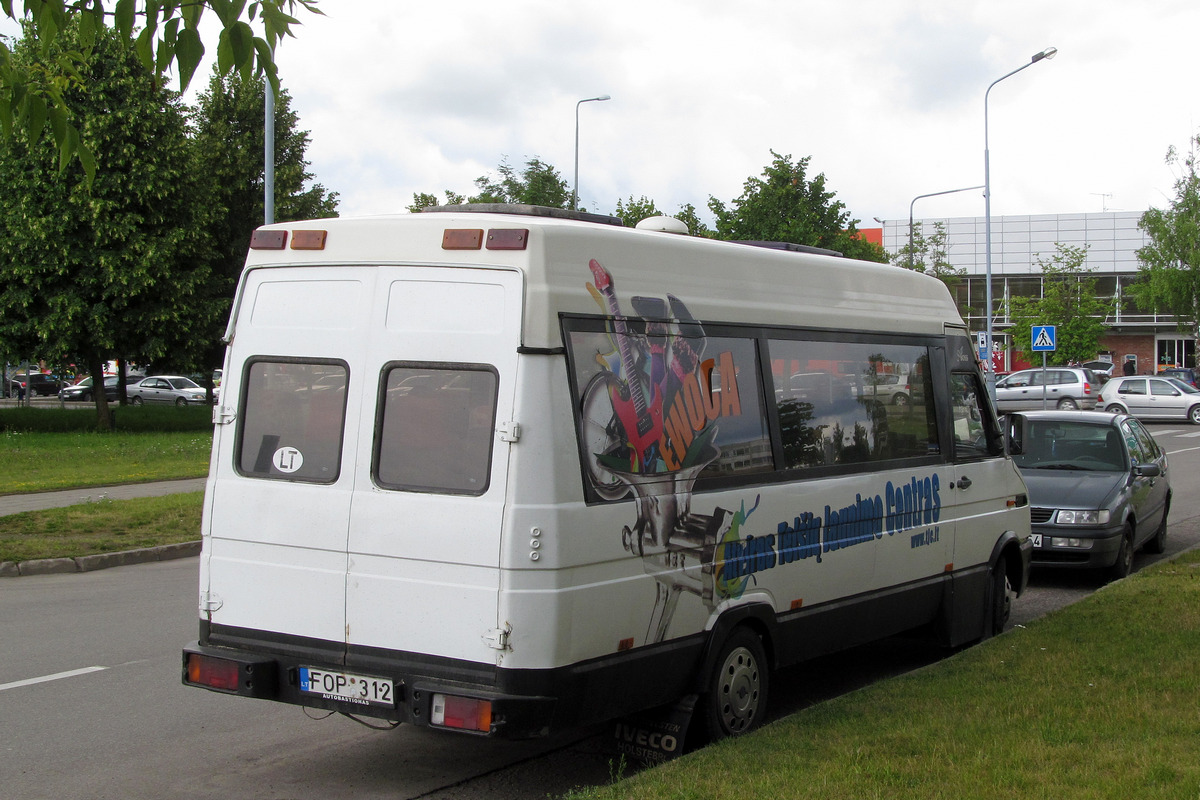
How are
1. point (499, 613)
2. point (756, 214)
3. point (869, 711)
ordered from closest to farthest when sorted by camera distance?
1. point (499, 613)
2. point (869, 711)
3. point (756, 214)

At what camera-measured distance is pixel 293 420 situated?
17.4ft

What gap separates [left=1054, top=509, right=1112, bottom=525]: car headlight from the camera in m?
10.7

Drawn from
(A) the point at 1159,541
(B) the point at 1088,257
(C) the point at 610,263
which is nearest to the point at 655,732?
(C) the point at 610,263

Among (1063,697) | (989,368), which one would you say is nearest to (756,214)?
(989,368)

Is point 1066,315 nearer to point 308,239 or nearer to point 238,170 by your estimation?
point 238,170

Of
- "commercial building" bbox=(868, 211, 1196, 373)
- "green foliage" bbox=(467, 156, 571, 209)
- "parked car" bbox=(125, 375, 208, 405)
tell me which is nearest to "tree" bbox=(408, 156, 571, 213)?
"green foliage" bbox=(467, 156, 571, 209)

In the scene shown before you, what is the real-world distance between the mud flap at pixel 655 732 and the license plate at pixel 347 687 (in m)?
1.30

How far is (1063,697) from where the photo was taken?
6.09 meters

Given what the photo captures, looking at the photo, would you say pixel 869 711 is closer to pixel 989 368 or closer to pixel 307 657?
pixel 307 657

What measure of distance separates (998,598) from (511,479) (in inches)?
203

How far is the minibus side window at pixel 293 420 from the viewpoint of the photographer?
203 inches

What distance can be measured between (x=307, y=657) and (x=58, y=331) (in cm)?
A: 2874

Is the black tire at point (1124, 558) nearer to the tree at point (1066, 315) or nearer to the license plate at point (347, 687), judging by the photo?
the license plate at point (347, 687)

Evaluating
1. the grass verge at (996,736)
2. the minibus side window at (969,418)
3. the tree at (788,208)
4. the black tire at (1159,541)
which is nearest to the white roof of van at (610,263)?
the minibus side window at (969,418)
